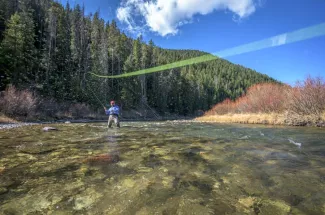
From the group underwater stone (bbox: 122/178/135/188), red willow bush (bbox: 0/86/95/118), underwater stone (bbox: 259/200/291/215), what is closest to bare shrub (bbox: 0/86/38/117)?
red willow bush (bbox: 0/86/95/118)

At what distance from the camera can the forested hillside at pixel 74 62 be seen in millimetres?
28547

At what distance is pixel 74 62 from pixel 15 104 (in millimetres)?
26904

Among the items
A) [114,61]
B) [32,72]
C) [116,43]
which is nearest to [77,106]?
[32,72]

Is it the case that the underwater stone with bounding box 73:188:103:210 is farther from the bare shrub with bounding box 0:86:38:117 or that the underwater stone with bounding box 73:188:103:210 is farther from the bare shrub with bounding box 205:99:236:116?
the bare shrub with bounding box 205:99:236:116

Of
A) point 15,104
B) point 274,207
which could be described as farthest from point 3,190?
point 15,104

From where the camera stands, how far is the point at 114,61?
166ft

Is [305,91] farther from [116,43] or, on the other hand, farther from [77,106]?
[116,43]

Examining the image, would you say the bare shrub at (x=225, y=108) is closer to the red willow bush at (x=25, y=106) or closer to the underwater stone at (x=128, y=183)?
the red willow bush at (x=25, y=106)

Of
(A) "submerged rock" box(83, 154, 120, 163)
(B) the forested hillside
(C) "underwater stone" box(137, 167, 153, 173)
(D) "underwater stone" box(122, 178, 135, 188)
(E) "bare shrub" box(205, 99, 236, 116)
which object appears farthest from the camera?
(E) "bare shrub" box(205, 99, 236, 116)

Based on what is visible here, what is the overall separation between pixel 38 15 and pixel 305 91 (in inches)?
2050

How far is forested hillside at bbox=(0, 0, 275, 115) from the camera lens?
28547mm

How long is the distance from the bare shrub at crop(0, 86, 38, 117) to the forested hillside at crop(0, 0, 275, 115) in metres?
8.01

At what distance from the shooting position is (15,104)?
1900 cm

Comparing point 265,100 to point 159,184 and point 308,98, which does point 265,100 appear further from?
point 159,184
